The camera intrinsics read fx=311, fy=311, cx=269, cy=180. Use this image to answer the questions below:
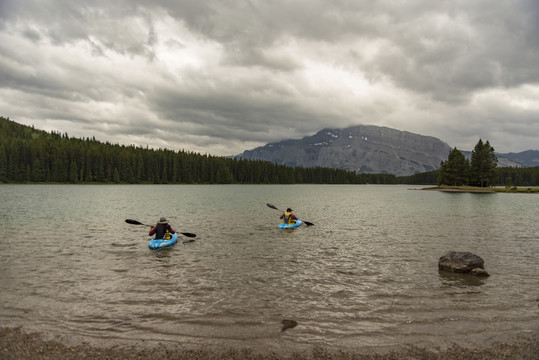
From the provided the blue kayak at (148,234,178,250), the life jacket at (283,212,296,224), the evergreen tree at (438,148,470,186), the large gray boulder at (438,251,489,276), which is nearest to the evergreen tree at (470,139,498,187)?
the evergreen tree at (438,148,470,186)

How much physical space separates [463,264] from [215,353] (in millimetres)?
15734

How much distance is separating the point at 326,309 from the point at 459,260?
411 inches

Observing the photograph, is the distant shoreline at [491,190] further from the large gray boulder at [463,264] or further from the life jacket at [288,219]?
the large gray boulder at [463,264]

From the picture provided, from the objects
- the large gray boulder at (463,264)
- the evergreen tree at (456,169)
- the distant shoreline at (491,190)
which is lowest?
the large gray boulder at (463,264)

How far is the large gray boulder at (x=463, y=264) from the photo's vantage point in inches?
709

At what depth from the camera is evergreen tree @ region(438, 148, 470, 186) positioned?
133 meters

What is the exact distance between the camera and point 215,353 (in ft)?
30.2

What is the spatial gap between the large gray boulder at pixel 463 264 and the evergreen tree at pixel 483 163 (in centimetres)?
13327

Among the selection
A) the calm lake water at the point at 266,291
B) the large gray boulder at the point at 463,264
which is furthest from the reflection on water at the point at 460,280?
the large gray boulder at the point at 463,264

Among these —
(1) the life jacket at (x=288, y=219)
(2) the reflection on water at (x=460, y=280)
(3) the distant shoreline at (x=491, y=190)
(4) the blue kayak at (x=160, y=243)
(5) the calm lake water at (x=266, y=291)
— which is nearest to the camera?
(5) the calm lake water at (x=266, y=291)

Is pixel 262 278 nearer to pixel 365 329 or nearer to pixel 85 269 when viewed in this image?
pixel 365 329

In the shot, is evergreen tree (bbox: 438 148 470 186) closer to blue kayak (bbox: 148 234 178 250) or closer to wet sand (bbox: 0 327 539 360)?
blue kayak (bbox: 148 234 178 250)

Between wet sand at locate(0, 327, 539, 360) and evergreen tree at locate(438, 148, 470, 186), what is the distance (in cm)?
14142

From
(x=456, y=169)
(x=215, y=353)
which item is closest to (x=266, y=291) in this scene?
(x=215, y=353)
